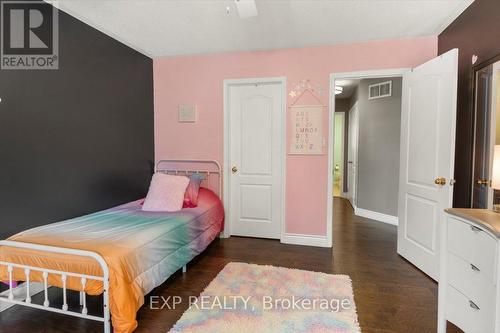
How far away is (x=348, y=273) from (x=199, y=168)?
2309 millimetres

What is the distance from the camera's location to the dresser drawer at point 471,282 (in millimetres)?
1372

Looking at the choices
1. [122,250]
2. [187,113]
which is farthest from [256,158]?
[122,250]

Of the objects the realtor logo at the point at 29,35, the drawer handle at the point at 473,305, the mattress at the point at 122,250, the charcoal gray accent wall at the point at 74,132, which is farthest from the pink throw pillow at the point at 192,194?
the drawer handle at the point at 473,305

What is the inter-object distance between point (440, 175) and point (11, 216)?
368 centimetres

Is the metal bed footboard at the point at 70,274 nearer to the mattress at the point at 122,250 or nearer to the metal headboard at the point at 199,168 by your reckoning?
the mattress at the point at 122,250

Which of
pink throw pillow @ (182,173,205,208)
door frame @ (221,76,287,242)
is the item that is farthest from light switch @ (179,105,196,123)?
pink throw pillow @ (182,173,205,208)

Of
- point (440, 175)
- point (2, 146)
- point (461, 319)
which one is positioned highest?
point (2, 146)

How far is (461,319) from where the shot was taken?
1617 mm

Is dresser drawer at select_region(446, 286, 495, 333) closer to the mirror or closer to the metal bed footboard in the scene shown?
the mirror

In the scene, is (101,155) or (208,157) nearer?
(101,155)

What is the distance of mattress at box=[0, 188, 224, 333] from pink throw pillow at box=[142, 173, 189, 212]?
142 mm

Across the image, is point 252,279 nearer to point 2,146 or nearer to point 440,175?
point 440,175

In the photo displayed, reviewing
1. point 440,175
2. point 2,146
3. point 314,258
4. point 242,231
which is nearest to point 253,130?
point 242,231

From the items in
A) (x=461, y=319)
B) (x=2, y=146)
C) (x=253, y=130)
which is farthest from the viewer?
(x=253, y=130)
